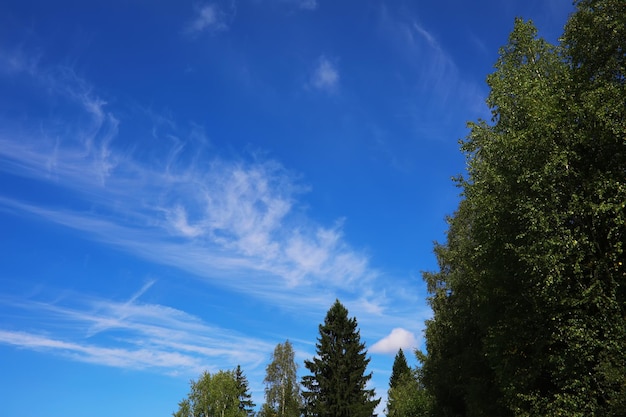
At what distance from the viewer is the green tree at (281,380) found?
6844cm

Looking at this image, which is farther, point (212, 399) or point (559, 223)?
point (212, 399)

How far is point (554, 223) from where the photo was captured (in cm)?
1667

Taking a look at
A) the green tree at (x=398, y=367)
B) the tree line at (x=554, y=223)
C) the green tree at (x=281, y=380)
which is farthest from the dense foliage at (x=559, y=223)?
the green tree at (x=398, y=367)

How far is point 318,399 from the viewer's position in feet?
181

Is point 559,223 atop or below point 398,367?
below

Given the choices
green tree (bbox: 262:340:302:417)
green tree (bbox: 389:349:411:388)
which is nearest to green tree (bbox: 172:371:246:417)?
green tree (bbox: 262:340:302:417)

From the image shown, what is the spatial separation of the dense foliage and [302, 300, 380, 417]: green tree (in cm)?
3449

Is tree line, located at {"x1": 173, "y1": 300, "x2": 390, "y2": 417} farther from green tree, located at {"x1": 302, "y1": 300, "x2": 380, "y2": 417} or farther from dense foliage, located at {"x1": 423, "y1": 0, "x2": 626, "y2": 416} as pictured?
dense foliage, located at {"x1": 423, "y1": 0, "x2": 626, "y2": 416}

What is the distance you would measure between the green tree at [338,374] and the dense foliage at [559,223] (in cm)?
3449

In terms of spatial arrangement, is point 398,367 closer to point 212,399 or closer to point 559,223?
point 212,399

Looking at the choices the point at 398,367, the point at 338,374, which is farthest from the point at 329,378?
the point at 398,367

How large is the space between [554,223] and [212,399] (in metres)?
70.9

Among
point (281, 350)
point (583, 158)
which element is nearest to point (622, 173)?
point (583, 158)

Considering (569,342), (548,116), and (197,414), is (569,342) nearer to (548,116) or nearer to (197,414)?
(548,116)
